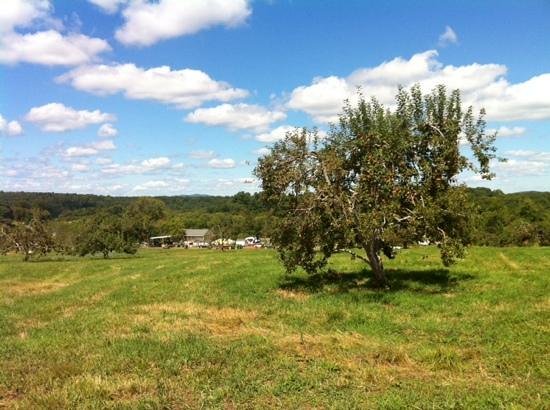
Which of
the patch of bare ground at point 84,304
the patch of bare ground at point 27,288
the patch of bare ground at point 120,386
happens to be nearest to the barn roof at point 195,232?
the patch of bare ground at point 27,288

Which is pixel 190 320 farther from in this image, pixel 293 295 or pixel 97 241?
pixel 97 241

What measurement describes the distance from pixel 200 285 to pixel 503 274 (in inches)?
496

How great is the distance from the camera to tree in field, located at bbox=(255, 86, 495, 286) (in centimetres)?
1867

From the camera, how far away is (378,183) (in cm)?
1895

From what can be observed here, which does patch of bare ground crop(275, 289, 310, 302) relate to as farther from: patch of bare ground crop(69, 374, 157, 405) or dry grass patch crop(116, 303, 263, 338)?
patch of bare ground crop(69, 374, 157, 405)

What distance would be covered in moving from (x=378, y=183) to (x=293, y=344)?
325 inches

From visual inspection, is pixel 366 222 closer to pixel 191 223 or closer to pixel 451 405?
pixel 451 405

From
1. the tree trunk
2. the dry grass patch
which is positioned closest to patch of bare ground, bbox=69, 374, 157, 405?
the dry grass patch

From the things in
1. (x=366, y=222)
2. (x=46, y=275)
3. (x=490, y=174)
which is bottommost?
(x=46, y=275)

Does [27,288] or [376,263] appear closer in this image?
[376,263]

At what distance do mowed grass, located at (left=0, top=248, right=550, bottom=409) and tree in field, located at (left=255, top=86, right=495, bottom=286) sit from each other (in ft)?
6.42

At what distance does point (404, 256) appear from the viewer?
2862 cm

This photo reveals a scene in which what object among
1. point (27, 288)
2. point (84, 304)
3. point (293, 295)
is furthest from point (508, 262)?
point (27, 288)

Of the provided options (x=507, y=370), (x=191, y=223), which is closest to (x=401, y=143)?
(x=507, y=370)
